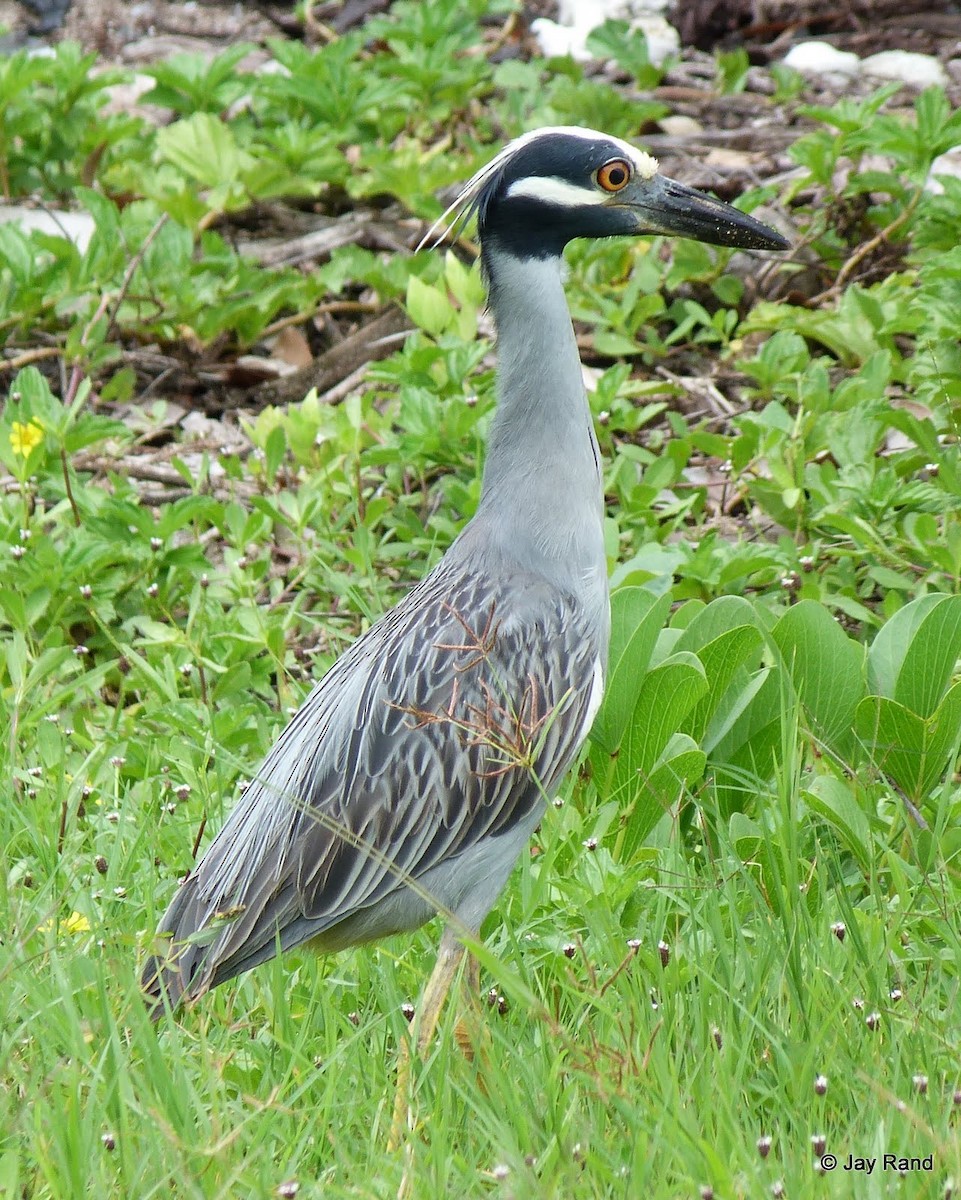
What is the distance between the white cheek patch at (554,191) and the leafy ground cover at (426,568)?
3.29ft

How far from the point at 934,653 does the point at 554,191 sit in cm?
142

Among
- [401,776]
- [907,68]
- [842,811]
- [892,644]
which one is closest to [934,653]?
[892,644]

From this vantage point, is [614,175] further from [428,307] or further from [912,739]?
[428,307]

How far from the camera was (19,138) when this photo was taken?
22.7ft

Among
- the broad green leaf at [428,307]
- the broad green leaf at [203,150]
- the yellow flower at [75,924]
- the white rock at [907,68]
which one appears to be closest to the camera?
the yellow flower at [75,924]

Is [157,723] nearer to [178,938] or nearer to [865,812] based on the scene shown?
[178,938]

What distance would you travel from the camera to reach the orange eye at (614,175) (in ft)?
12.2

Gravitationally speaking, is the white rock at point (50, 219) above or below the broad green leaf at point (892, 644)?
above

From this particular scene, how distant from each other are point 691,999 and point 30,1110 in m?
1.23

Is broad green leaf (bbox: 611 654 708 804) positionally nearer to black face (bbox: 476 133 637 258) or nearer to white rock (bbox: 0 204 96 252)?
black face (bbox: 476 133 637 258)

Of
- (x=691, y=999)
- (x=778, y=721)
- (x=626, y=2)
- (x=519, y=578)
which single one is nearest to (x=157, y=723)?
(x=519, y=578)

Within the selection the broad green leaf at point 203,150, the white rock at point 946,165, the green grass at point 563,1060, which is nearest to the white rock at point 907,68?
the white rock at point 946,165

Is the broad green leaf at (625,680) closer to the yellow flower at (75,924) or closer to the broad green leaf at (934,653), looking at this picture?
the broad green leaf at (934,653)

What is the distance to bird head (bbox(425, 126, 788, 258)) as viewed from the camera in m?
3.69
